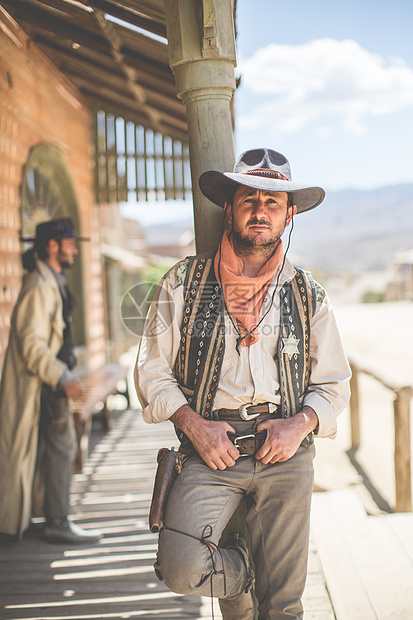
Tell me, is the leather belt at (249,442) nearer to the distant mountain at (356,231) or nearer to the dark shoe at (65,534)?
the dark shoe at (65,534)

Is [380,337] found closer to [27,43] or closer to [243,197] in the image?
[27,43]

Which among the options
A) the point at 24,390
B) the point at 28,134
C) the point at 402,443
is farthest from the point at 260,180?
the point at 28,134

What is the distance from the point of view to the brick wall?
4.38 m

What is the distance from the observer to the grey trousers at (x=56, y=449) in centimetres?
312

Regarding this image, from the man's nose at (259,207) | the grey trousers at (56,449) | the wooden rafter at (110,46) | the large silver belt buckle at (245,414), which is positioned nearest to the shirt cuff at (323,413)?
the large silver belt buckle at (245,414)

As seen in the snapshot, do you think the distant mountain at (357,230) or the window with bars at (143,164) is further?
the distant mountain at (357,230)

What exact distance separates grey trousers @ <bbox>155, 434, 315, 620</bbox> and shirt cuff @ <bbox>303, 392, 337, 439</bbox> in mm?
104

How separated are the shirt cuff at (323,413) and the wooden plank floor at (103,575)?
881 millimetres

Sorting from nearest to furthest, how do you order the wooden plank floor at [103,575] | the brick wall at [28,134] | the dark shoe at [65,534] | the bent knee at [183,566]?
1. the bent knee at [183,566]
2. the wooden plank floor at [103,575]
3. the dark shoe at [65,534]
4. the brick wall at [28,134]

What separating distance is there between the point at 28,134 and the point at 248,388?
13.0ft

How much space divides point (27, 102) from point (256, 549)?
4.41m

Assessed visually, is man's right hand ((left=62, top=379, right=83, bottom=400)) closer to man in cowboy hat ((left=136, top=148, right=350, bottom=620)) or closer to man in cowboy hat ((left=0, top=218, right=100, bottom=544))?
man in cowboy hat ((left=0, top=218, right=100, bottom=544))

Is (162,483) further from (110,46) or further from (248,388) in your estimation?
(110,46)

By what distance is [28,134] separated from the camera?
501 centimetres
